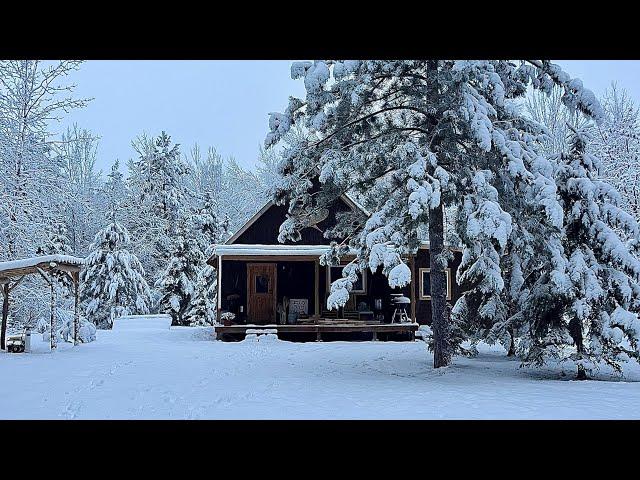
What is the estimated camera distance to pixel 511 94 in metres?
12.6

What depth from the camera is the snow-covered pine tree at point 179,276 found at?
96.3 ft

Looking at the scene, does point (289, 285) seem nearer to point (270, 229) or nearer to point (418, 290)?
point (270, 229)

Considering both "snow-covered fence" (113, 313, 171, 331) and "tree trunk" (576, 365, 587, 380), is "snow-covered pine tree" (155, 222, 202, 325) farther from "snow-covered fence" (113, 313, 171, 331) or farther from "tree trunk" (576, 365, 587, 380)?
"tree trunk" (576, 365, 587, 380)

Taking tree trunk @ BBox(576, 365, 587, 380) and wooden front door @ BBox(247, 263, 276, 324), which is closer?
tree trunk @ BBox(576, 365, 587, 380)

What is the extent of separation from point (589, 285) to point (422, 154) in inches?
138

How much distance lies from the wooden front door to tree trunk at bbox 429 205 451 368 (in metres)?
9.85

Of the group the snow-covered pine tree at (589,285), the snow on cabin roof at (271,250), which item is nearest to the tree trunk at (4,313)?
the snow on cabin roof at (271,250)

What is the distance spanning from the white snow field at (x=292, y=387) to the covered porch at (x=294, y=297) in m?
3.89

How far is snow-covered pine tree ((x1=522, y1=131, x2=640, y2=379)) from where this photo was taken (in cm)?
1056

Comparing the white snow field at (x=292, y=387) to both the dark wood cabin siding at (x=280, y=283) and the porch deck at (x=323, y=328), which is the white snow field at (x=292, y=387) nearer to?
the porch deck at (x=323, y=328)

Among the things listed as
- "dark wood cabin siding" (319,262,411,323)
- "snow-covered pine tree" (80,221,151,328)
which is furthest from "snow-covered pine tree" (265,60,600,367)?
"snow-covered pine tree" (80,221,151,328)
